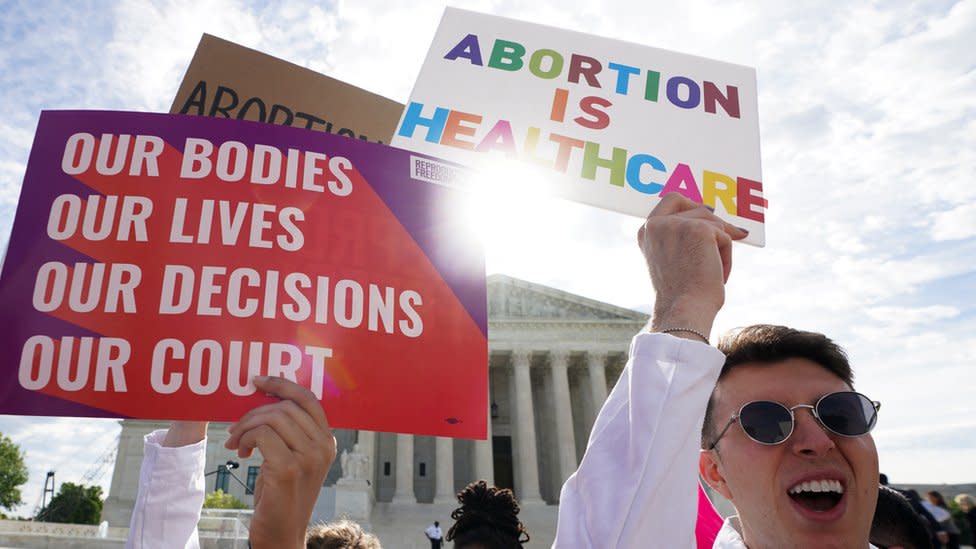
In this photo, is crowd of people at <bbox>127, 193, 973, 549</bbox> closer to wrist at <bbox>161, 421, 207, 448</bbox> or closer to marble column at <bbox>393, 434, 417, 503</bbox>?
wrist at <bbox>161, 421, 207, 448</bbox>

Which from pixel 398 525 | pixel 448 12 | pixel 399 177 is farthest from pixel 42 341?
pixel 398 525

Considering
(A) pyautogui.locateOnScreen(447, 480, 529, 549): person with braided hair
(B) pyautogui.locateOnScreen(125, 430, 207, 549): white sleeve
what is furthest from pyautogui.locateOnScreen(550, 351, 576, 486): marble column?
(B) pyautogui.locateOnScreen(125, 430, 207, 549): white sleeve

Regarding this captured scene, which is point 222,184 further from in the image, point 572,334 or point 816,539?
point 572,334

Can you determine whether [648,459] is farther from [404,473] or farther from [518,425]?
[518,425]

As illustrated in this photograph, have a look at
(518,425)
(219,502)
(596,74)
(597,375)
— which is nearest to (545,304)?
(597,375)

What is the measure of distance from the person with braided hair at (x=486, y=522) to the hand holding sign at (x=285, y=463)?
8.63ft

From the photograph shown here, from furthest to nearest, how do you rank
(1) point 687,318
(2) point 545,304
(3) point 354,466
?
(2) point 545,304, (3) point 354,466, (1) point 687,318

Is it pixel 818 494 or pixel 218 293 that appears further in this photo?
pixel 218 293

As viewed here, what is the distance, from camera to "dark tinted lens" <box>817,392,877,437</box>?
2404 millimetres

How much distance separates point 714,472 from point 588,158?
170 centimetres

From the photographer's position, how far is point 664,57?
379 cm

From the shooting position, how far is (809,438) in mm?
2361

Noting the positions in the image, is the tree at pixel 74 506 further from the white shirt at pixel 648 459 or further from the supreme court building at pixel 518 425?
the white shirt at pixel 648 459

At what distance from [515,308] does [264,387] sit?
4422 cm
